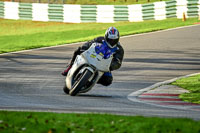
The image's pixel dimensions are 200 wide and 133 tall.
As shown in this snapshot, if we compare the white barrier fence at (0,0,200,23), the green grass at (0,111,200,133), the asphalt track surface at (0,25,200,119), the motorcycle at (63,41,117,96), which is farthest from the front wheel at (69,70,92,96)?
the white barrier fence at (0,0,200,23)

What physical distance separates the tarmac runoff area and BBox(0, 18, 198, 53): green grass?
12.9 metres

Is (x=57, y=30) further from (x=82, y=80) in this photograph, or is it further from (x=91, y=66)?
(x=82, y=80)

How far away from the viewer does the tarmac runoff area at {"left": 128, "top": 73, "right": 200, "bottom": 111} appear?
11297 millimetres

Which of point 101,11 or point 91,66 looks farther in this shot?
point 101,11

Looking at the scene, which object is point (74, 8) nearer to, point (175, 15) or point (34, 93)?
point (175, 15)

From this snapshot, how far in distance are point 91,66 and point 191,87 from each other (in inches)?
130

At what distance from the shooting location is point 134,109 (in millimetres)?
10188

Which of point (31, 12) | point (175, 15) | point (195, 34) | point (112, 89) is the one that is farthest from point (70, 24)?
point (112, 89)

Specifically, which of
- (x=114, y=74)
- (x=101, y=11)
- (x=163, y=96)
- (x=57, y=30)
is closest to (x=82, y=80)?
(x=163, y=96)

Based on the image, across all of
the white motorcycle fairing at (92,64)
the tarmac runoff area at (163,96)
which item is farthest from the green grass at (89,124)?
the white motorcycle fairing at (92,64)

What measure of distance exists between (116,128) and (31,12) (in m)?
32.4

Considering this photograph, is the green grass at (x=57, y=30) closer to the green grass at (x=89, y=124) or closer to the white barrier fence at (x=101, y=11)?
the white barrier fence at (x=101, y=11)

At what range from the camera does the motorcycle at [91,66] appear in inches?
455

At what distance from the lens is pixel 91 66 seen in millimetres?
11625
